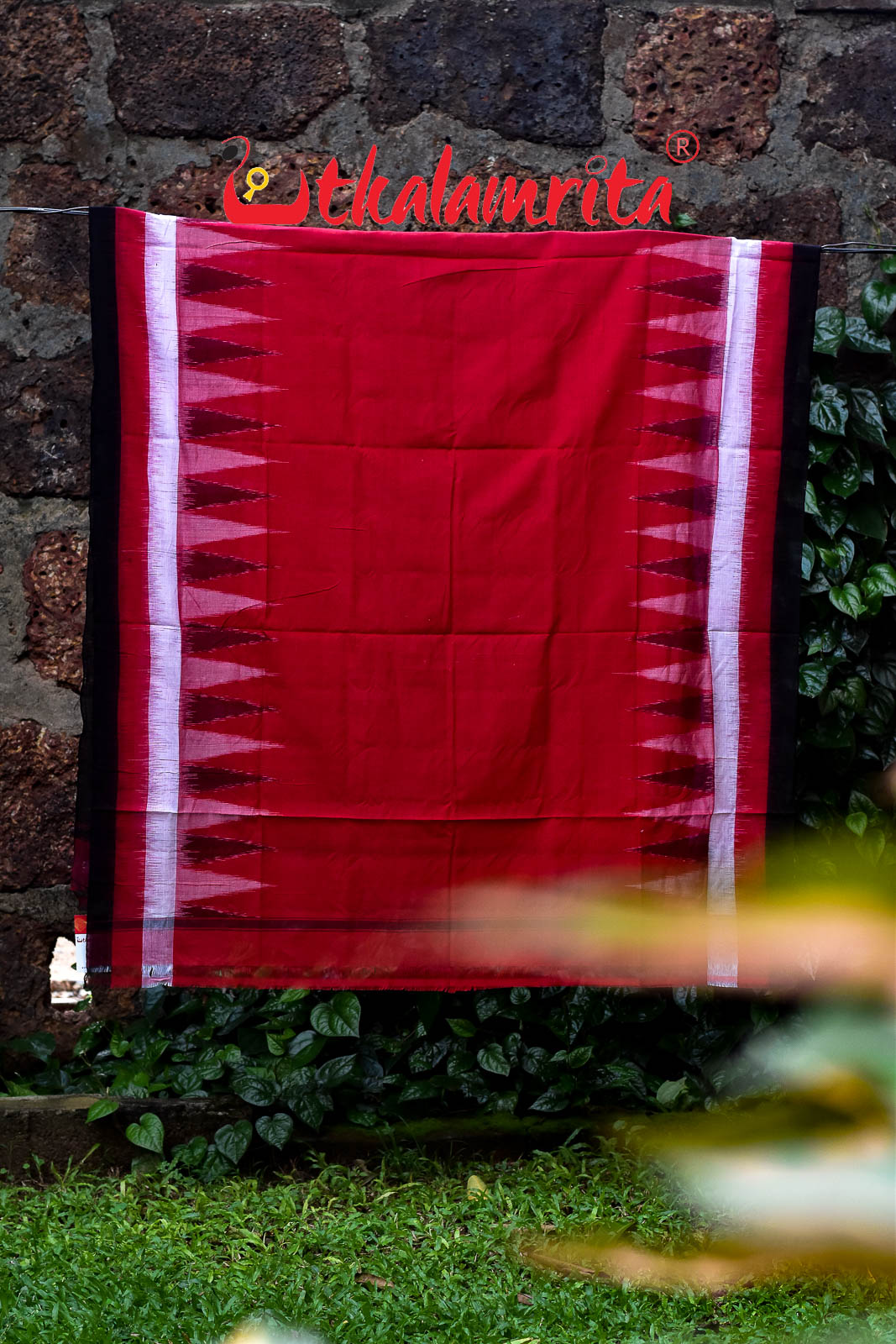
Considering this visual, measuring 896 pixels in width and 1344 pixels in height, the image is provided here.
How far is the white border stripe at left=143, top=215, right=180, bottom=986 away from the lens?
2092 millimetres

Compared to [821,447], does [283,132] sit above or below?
above

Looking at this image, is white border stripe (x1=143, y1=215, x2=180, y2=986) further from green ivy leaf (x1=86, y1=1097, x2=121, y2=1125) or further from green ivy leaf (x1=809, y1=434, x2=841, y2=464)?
green ivy leaf (x1=809, y1=434, x2=841, y2=464)

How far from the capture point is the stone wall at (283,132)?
7.88 feet

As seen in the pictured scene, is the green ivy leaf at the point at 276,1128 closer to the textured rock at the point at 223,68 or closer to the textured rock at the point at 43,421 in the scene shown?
the textured rock at the point at 43,421

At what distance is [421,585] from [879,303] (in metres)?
1.12

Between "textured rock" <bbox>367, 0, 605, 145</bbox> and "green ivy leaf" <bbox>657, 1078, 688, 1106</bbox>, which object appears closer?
"green ivy leaf" <bbox>657, 1078, 688, 1106</bbox>

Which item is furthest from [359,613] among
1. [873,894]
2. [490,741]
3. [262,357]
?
[873,894]

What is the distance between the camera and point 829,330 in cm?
240

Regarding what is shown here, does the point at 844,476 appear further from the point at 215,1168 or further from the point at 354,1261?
the point at 215,1168

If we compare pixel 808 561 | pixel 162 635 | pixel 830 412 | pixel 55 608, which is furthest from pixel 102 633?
pixel 830 412

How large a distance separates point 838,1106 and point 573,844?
1.84 metres

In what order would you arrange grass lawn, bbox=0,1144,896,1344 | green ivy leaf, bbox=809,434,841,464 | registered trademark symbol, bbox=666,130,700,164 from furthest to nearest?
registered trademark symbol, bbox=666,130,700,164 < green ivy leaf, bbox=809,434,841,464 < grass lawn, bbox=0,1144,896,1344

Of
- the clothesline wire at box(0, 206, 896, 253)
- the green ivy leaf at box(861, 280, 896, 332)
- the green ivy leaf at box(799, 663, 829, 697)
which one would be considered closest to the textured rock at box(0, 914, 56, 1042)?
the clothesline wire at box(0, 206, 896, 253)

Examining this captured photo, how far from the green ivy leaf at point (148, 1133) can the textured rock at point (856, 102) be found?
230cm
